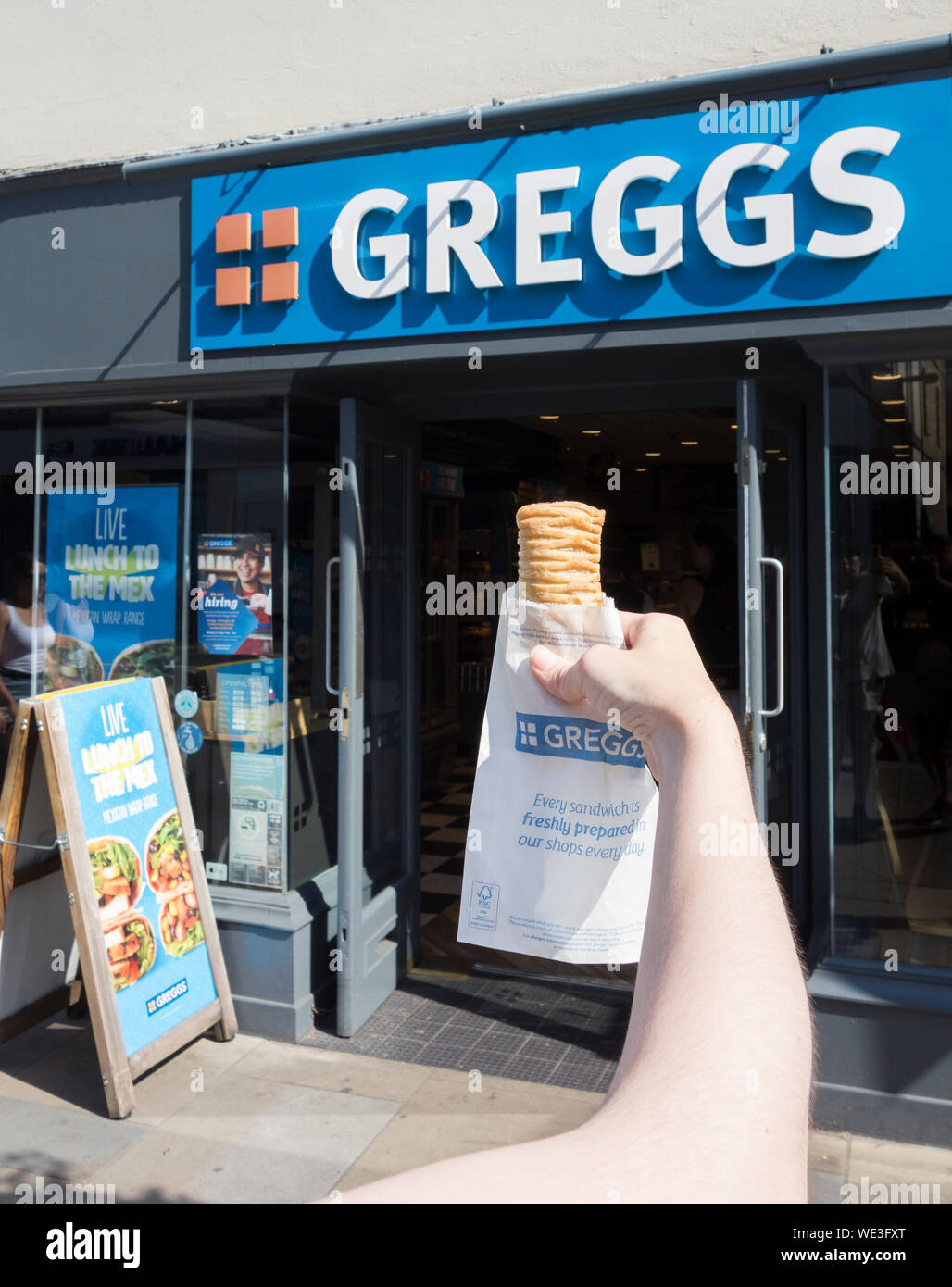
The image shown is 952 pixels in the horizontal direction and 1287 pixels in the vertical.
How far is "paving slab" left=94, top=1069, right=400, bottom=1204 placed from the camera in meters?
3.96

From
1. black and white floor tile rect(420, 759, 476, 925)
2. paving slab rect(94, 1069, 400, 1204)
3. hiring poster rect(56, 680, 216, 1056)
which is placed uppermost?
hiring poster rect(56, 680, 216, 1056)

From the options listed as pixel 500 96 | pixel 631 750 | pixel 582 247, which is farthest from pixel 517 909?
pixel 500 96

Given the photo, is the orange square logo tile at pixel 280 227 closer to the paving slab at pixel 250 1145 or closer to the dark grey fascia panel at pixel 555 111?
the dark grey fascia panel at pixel 555 111

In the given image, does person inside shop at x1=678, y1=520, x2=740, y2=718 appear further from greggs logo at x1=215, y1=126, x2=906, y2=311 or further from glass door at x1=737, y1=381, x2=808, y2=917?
greggs logo at x1=215, y1=126, x2=906, y2=311

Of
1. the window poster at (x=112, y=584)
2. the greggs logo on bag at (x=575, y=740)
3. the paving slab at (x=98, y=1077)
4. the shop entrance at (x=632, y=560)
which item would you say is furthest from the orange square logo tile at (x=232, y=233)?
the paving slab at (x=98, y=1077)

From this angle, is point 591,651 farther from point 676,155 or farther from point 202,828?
point 202,828

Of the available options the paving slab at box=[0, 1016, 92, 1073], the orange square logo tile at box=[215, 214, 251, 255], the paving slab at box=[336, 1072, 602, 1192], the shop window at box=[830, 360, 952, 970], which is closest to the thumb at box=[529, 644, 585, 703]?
the paving slab at box=[336, 1072, 602, 1192]

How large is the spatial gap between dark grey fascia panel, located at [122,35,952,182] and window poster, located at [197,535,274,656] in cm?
189

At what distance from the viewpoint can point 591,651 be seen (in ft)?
6.52

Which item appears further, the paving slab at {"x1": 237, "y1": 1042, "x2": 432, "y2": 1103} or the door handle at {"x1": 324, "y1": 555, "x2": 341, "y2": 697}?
the door handle at {"x1": 324, "y1": 555, "x2": 341, "y2": 697}

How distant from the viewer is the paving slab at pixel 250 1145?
396 cm

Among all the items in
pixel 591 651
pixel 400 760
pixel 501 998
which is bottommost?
pixel 501 998

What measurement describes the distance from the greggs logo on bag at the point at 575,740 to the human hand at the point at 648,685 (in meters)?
0.05
